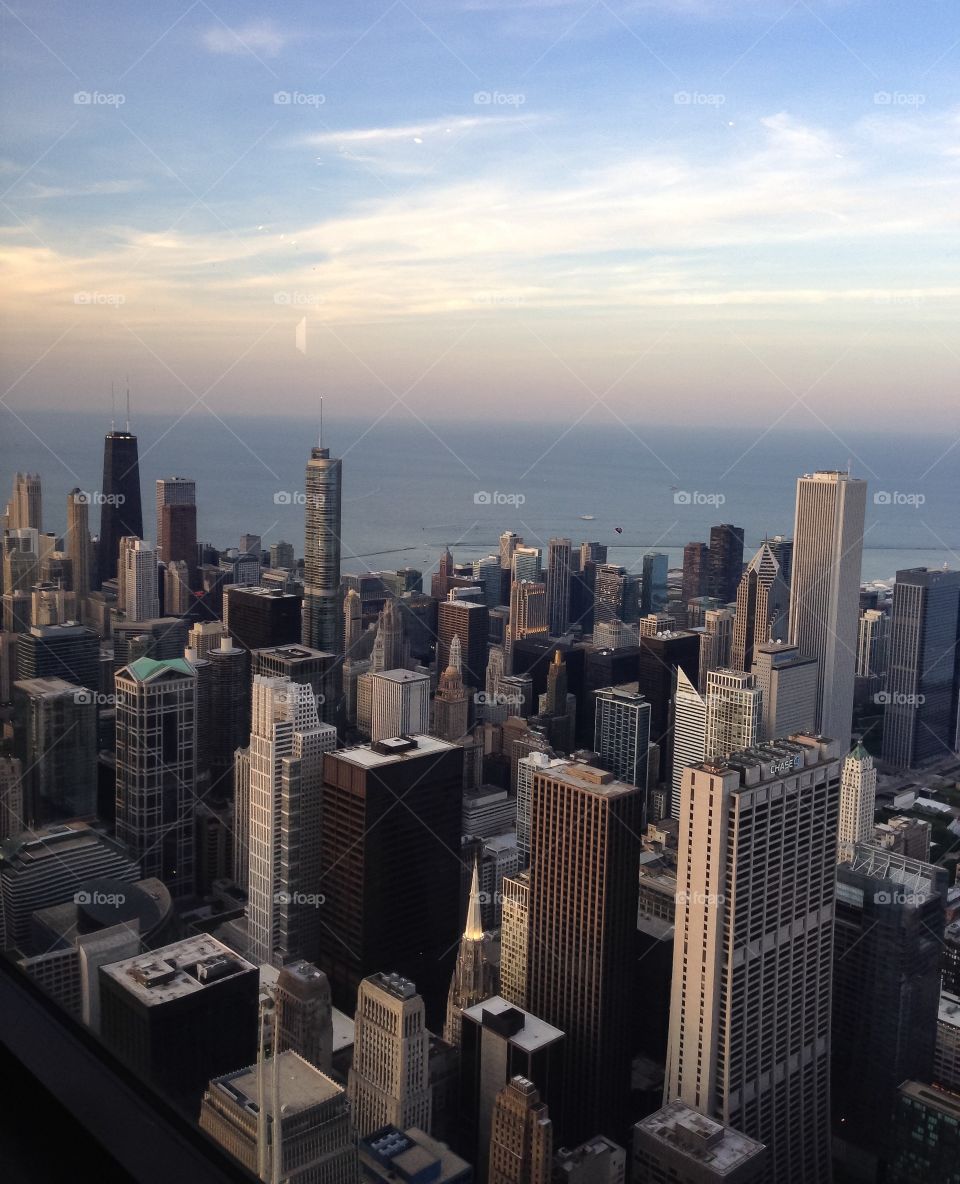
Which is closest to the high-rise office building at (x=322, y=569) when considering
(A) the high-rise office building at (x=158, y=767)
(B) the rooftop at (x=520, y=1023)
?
(A) the high-rise office building at (x=158, y=767)

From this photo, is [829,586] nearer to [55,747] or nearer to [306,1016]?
[306,1016]

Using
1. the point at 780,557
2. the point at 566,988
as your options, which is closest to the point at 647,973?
the point at 566,988

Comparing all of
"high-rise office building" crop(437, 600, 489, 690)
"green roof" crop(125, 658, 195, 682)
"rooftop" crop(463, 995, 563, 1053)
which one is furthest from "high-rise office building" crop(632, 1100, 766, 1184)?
"high-rise office building" crop(437, 600, 489, 690)

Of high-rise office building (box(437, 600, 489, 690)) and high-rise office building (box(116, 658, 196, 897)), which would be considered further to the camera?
high-rise office building (box(437, 600, 489, 690))

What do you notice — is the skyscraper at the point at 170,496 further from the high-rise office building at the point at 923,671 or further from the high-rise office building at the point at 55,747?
the high-rise office building at the point at 923,671

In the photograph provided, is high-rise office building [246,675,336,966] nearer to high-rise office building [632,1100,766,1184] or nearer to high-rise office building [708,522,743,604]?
high-rise office building [632,1100,766,1184]

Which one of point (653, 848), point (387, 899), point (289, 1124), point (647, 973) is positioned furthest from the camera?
point (387, 899)

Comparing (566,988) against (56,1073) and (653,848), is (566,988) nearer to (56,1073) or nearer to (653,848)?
(653,848)
